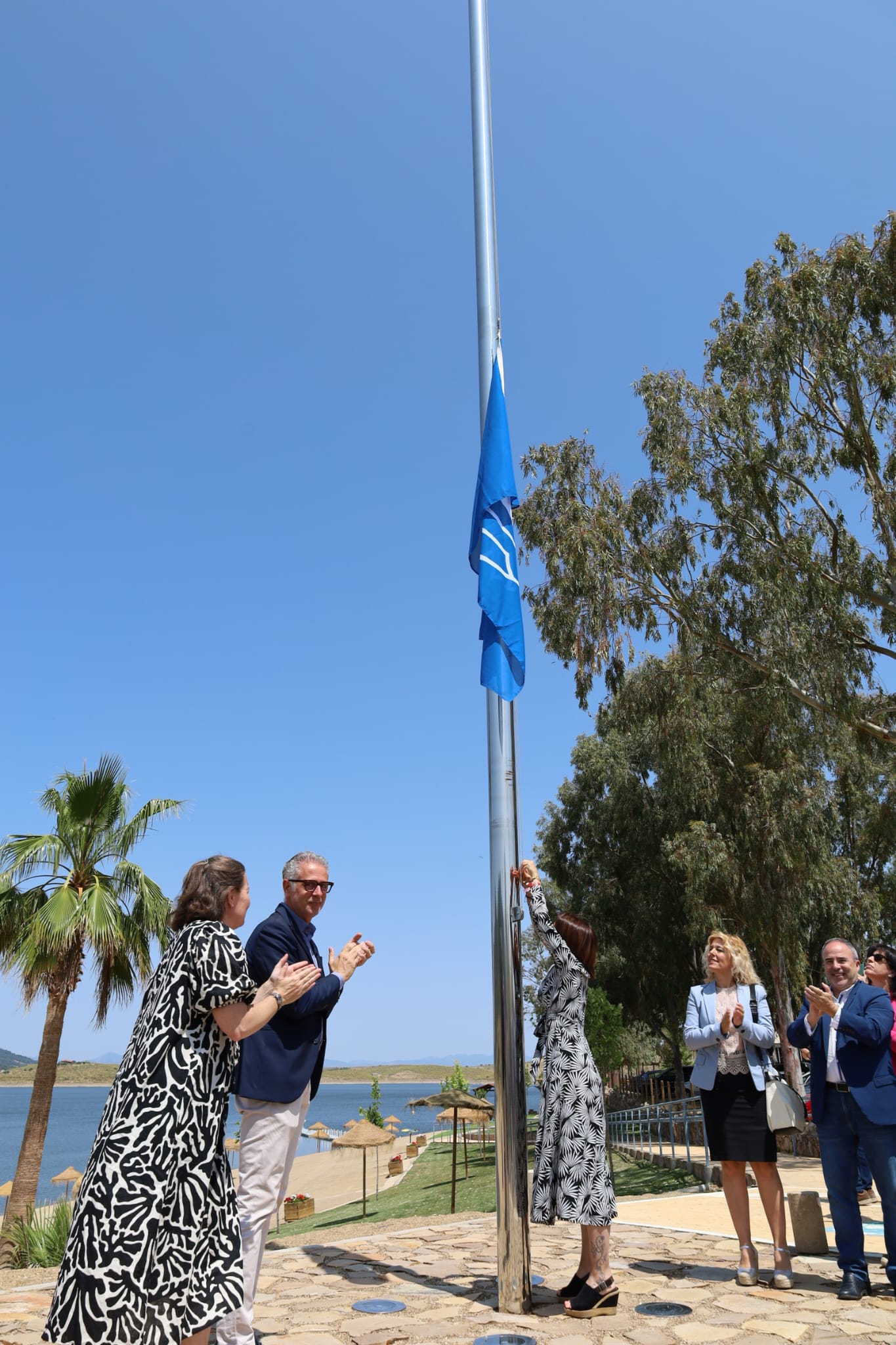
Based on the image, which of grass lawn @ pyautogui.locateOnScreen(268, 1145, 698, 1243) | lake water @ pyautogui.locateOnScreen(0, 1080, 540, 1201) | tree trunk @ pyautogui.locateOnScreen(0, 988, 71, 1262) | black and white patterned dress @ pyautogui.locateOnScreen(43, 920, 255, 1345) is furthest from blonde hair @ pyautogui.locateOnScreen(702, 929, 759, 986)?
tree trunk @ pyautogui.locateOnScreen(0, 988, 71, 1262)

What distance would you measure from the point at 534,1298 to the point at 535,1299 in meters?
0.01

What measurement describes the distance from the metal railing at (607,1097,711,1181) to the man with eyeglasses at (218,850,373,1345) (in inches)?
420

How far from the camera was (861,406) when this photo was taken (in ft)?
52.7

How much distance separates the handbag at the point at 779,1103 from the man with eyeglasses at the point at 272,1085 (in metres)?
2.44

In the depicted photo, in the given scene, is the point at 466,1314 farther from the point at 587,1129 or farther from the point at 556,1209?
the point at 587,1129

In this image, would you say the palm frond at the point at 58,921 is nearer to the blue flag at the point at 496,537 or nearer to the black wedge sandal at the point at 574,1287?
the blue flag at the point at 496,537

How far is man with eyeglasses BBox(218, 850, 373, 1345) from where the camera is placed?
12.2 ft

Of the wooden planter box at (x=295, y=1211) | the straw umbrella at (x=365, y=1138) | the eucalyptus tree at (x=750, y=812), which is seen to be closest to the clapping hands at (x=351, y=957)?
the eucalyptus tree at (x=750, y=812)

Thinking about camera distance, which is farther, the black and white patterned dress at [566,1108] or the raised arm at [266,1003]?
the black and white patterned dress at [566,1108]

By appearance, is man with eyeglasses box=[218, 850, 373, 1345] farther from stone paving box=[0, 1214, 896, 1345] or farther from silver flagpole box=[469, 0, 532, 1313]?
silver flagpole box=[469, 0, 532, 1313]

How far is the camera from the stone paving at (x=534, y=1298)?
4227mm

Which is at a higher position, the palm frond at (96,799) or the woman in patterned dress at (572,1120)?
the palm frond at (96,799)

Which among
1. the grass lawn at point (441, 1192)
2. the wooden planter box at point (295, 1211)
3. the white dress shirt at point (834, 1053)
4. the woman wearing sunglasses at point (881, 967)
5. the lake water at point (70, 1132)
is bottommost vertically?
the lake water at point (70, 1132)

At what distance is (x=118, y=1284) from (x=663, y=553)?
54.1 feet
